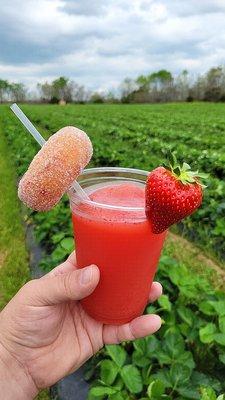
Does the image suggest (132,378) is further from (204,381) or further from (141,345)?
(204,381)

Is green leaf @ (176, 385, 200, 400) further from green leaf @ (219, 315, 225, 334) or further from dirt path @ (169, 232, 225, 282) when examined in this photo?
dirt path @ (169, 232, 225, 282)

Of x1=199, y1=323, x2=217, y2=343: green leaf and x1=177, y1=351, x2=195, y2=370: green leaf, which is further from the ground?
x1=199, y1=323, x2=217, y2=343: green leaf

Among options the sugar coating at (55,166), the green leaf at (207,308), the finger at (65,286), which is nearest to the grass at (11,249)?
the green leaf at (207,308)

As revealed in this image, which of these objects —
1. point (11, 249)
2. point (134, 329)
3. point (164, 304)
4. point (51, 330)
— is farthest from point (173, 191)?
point (11, 249)

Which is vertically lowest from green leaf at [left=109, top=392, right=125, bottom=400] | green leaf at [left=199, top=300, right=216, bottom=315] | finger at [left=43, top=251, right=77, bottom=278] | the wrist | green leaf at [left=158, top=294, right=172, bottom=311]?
green leaf at [left=109, top=392, right=125, bottom=400]

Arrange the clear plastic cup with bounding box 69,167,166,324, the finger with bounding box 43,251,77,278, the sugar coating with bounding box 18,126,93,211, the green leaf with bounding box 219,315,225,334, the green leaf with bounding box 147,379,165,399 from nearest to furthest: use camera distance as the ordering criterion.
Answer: the sugar coating with bounding box 18,126,93,211
the clear plastic cup with bounding box 69,167,166,324
the finger with bounding box 43,251,77,278
the green leaf with bounding box 147,379,165,399
the green leaf with bounding box 219,315,225,334

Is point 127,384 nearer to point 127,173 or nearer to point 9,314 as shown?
point 9,314

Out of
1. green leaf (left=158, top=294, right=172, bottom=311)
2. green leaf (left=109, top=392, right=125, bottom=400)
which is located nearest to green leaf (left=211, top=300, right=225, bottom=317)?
green leaf (left=158, top=294, right=172, bottom=311)
